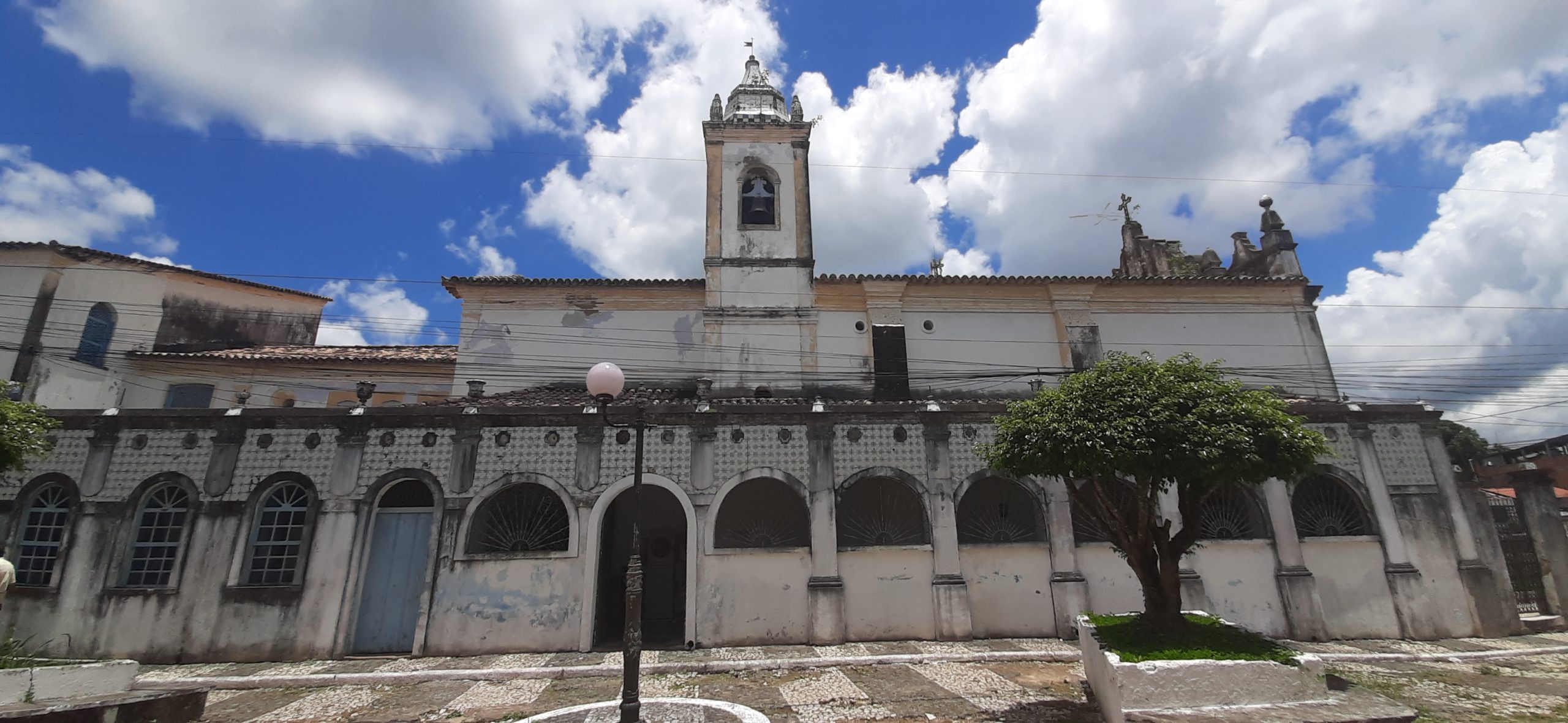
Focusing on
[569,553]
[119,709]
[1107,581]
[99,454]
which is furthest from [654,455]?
[99,454]

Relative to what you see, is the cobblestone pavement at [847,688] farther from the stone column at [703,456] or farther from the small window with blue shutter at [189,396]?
the small window with blue shutter at [189,396]

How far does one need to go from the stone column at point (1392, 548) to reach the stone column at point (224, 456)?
20486 mm

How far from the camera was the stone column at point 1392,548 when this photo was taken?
38.7 ft

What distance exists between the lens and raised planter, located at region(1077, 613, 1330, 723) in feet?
19.6

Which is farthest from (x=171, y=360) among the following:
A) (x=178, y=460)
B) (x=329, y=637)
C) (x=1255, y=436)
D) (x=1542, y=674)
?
(x=1542, y=674)

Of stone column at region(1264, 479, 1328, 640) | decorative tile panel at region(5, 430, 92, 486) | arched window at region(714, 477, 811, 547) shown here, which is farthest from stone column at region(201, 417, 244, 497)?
stone column at region(1264, 479, 1328, 640)

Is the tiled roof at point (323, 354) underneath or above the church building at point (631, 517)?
above

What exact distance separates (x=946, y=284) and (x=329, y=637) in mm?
14280

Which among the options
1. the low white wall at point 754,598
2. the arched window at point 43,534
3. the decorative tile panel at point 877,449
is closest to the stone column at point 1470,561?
the decorative tile panel at point 877,449

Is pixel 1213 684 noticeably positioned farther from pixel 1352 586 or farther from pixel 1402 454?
pixel 1402 454

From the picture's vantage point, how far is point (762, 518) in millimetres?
11953

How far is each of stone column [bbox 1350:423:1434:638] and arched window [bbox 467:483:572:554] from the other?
14662mm

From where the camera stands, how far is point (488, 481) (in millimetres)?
11602

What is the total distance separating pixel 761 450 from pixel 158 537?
408 inches
